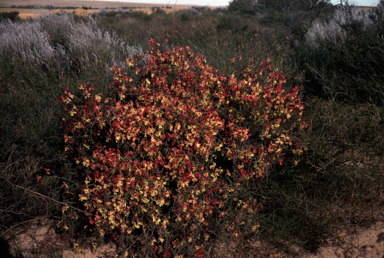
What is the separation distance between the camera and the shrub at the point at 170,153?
261 centimetres

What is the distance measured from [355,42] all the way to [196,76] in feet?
10.5

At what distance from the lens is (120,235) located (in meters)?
2.86

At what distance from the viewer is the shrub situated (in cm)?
261

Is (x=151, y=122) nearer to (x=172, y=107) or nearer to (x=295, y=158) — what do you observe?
(x=172, y=107)

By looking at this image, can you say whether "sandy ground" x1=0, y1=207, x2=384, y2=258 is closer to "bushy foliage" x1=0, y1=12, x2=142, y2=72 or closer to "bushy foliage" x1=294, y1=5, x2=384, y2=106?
"bushy foliage" x1=294, y1=5, x2=384, y2=106

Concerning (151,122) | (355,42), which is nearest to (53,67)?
(151,122)

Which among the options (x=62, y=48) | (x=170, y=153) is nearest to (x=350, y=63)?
(x=170, y=153)

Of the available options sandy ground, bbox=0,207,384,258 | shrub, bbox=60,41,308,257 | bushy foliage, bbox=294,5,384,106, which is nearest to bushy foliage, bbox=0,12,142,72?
shrub, bbox=60,41,308,257

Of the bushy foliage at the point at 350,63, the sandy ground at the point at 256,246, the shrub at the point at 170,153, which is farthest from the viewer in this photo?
the bushy foliage at the point at 350,63

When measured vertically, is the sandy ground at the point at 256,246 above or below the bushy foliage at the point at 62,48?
below

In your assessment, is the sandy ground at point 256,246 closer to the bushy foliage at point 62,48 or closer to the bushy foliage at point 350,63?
the bushy foliage at point 350,63

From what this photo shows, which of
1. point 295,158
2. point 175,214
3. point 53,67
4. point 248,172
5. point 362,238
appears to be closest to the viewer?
point 175,214

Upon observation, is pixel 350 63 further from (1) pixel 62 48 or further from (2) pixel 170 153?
(1) pixel 62 48

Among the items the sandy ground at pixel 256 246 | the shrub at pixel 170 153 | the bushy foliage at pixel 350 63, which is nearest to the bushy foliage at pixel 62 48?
the shrub at pixel 170 153
